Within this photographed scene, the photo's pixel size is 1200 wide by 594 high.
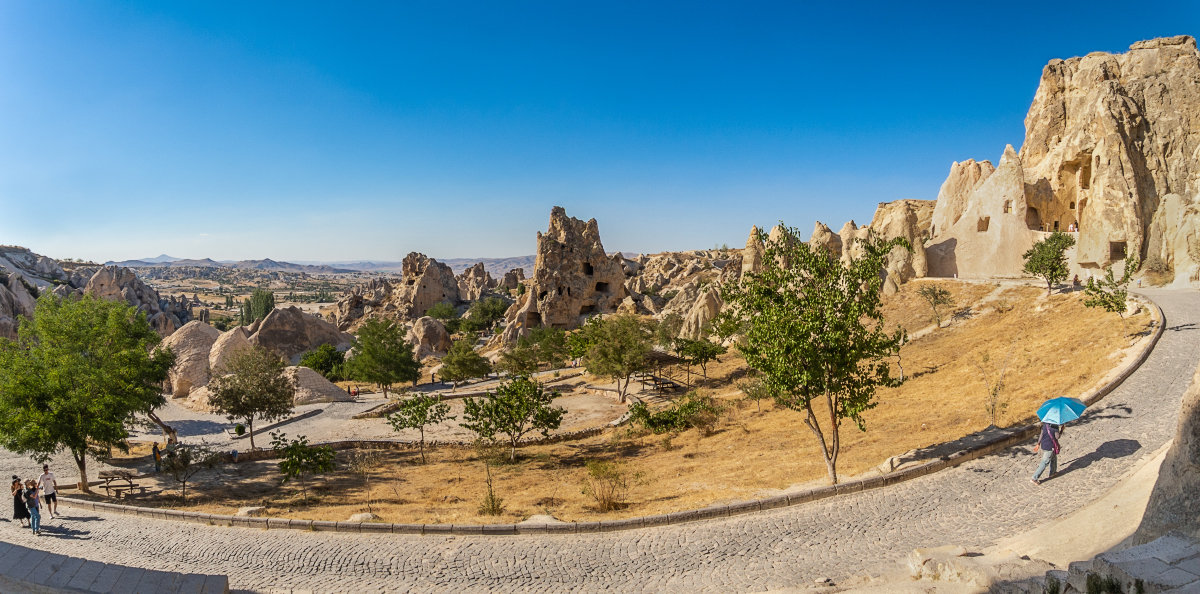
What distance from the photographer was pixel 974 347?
77.7 feet

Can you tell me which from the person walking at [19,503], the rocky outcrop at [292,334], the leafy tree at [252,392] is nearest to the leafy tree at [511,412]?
the leafy tree at [252,392]

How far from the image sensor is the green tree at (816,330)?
439 inches

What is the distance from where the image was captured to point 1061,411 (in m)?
10.4

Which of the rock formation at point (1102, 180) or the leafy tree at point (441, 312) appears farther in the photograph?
the leafy tree at point (441, 312)

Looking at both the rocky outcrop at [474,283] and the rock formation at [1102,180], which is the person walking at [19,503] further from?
the rocky outcrop at [474,283]

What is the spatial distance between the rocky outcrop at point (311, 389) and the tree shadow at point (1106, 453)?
32.0 metres

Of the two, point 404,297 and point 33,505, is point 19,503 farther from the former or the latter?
point 404,297

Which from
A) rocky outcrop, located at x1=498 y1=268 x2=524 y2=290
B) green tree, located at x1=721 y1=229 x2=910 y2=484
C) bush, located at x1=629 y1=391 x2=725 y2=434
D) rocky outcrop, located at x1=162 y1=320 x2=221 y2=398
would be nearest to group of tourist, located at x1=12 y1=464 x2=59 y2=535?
green tree, located at x1=721 y1=229 x2=910 y2=484

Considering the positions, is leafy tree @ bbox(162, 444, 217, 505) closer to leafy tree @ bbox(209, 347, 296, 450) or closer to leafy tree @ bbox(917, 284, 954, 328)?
leafy tree @ bbox(209, 347, 296, 450)

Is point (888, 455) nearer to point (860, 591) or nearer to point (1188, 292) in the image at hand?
point (860, 591)

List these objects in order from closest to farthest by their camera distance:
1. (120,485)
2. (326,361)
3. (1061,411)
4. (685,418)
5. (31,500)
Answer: (1061,411)
(31,500)
(120,485)
(685,418)
(326,361)

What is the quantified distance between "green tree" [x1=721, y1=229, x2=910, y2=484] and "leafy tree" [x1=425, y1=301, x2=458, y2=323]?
59812 mm

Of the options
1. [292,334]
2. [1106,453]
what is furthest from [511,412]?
[292,334]

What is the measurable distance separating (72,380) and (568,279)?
4533 cm
